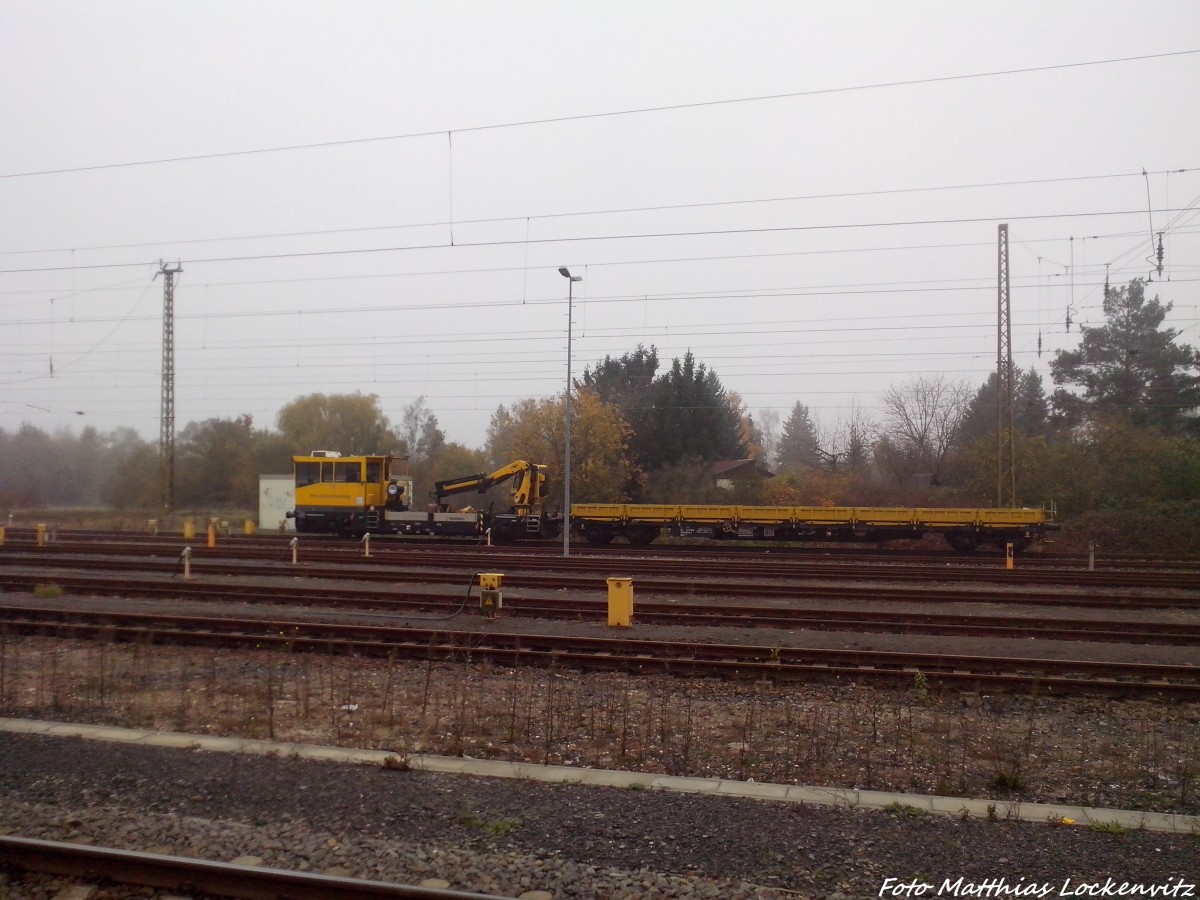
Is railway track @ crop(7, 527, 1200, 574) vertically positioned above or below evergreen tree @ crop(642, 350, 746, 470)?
below

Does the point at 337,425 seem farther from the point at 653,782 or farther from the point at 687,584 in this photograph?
the point at 653,782

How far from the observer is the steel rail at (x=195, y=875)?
198 inches

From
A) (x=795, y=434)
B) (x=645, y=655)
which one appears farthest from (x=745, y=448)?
(x=645, y=655)

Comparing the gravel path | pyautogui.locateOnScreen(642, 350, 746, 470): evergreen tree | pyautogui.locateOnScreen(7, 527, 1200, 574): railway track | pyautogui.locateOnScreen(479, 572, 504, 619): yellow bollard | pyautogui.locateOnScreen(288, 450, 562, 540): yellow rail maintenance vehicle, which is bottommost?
pyautogui.locateOnScreen(7, 527, 1200, 574): railway track

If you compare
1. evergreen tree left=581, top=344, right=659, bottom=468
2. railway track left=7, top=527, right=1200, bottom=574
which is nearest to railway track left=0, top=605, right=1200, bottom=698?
railway track left=7, top=527, right=1200, bottom=574

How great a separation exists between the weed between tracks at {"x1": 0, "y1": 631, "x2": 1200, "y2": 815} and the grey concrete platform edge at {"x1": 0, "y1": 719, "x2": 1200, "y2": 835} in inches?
11.3

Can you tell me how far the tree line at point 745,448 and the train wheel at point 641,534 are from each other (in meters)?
8.63

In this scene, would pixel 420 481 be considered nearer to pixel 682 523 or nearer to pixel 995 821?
pixel 682 523

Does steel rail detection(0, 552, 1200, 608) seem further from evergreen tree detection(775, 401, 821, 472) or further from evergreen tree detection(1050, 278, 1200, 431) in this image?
evergreen tree detection(775, 401, 821, 472)

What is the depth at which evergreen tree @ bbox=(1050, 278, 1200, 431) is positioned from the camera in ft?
138

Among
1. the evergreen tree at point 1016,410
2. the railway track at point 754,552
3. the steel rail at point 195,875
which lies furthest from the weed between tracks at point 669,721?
the evergreen tree at point 1016,410

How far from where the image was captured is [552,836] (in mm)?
6016

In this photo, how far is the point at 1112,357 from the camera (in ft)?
161

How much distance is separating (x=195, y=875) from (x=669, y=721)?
5.10m
